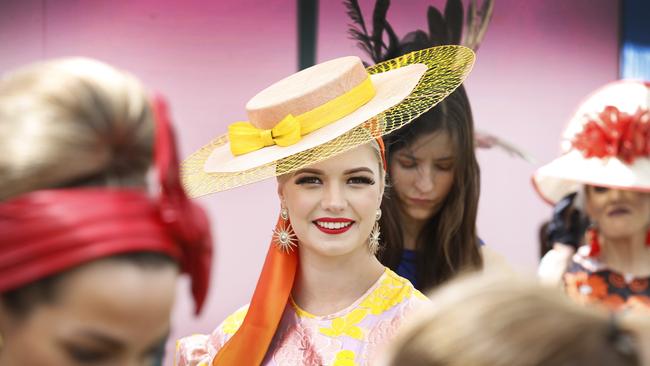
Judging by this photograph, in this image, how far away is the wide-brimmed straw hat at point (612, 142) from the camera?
3008 mm

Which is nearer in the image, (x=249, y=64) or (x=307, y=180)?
(x=307, y=180)

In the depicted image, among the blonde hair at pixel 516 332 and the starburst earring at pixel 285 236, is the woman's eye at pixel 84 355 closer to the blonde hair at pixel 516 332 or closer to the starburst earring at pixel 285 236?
the blonde hair at pixel 516 332

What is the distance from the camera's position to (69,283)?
134 centimetres

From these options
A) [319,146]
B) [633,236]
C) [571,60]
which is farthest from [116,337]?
[571,60]

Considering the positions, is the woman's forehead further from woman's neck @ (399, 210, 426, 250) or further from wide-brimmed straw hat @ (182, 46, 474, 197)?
woman's neck @ (399, 210, 426, 250)

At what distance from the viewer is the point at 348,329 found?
2.57 metres

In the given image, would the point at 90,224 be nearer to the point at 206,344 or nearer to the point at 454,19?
the point at 206,344

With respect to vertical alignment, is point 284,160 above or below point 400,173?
above

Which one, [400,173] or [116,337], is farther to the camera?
[400,173]

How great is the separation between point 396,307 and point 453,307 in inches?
54.4

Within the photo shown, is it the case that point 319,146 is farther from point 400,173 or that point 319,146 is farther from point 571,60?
point 571,60

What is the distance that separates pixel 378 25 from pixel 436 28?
37cm

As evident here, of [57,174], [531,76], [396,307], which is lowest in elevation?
[396,307]

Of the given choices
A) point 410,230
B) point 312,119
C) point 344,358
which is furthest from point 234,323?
point 410,230
